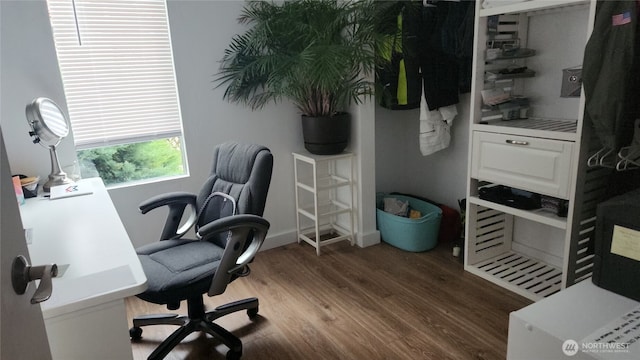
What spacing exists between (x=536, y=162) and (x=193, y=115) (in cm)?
209

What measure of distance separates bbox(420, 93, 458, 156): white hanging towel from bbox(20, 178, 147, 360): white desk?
206 cm

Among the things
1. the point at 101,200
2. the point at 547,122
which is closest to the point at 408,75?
the point at 547,122

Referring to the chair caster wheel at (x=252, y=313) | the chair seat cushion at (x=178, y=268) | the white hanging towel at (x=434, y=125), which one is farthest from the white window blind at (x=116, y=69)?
the white hanging towel at (x=434, y=125)

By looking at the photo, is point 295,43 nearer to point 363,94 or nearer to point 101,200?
point 363,94

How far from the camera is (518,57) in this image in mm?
2535

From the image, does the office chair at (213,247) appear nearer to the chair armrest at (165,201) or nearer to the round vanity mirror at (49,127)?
the chair armrest at (165,201)

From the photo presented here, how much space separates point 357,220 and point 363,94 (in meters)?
0.99

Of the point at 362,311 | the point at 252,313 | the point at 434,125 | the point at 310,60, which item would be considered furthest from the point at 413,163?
the point at 252,313

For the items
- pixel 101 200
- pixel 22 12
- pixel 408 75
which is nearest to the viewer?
pixel 101 200

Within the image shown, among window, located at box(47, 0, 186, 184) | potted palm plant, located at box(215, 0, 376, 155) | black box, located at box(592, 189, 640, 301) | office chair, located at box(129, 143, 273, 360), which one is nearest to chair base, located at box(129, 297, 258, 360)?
office chair, located at box(129, 143, 273, 360)

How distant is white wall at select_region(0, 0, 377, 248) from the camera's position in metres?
2.28

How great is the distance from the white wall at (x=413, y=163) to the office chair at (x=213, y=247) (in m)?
1.80

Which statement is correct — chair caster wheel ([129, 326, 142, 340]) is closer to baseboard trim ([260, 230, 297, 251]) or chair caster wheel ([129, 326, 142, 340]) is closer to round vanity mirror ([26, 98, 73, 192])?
round vanity mirror ([26, 98, 73, 192])

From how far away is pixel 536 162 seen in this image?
2.21m
